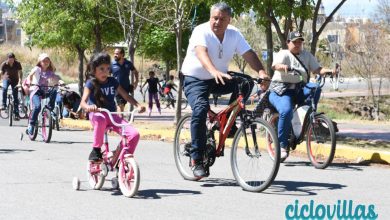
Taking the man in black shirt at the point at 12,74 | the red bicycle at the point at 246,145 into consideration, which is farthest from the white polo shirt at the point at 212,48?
the man in black shirt at the point at 12,74

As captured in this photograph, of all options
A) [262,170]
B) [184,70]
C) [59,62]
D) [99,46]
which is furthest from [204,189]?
[59,62]

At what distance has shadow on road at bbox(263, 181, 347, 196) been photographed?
866 centimetres

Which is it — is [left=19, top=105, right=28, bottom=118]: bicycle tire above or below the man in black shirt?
below

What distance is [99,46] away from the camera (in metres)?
29.3

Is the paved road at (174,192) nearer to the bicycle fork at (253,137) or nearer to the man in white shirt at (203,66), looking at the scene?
the bicycle fork at (253,137)

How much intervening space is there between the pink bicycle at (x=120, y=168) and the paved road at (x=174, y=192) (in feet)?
0.35

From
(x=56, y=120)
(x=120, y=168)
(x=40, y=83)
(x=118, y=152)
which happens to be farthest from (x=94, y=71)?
(x=56, y=120)

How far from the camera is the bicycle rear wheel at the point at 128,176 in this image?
325 inches

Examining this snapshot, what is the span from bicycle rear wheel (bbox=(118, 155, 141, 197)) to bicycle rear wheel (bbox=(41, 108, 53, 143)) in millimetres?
7224

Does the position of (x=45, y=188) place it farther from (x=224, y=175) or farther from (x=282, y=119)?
(x=282, y=119)

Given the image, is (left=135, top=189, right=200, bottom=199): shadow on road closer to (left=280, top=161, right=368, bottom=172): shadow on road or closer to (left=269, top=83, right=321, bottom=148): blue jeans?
(left=269, top=83, right=321, bottom=148): blue jeans

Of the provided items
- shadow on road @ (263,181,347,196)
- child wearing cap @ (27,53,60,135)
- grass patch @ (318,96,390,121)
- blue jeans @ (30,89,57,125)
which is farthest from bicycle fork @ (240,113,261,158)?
grass patch @ (318,96,390,121)

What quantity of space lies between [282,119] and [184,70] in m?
2.06

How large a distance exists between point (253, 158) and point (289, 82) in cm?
249
